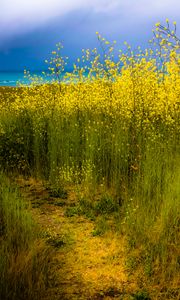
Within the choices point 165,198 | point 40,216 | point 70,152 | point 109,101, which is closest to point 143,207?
point 165,198

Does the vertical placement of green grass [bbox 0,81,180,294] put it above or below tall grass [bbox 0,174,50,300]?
above

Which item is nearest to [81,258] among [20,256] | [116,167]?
[20,256]

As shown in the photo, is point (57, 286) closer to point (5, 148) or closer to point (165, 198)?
point (165, 198)

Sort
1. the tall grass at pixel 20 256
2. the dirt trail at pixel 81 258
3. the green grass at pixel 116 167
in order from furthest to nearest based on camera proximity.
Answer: the green grass at pixel 116 167 < the dirt trail at pixel 81 258 < the tall grass at pixel 20 256

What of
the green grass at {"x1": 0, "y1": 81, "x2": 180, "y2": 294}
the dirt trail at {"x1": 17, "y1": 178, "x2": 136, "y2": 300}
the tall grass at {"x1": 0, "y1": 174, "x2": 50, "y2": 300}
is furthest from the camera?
the green grass at {"x1": 0, "y1": 81, "x2": 180, "y2": 294}

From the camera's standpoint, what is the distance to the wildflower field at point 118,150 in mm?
4211

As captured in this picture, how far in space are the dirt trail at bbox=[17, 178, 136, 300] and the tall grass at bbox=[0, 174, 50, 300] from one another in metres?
0.17

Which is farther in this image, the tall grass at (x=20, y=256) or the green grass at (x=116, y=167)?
the green grass at (x=116, y=167)

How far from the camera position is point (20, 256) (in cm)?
371

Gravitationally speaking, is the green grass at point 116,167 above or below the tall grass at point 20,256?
above

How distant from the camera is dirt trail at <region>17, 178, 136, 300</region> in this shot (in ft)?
12.5

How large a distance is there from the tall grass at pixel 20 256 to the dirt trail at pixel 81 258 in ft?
0.56

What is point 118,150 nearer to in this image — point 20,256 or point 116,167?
point 116,167

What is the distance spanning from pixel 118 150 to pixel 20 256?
2737 millimetres
